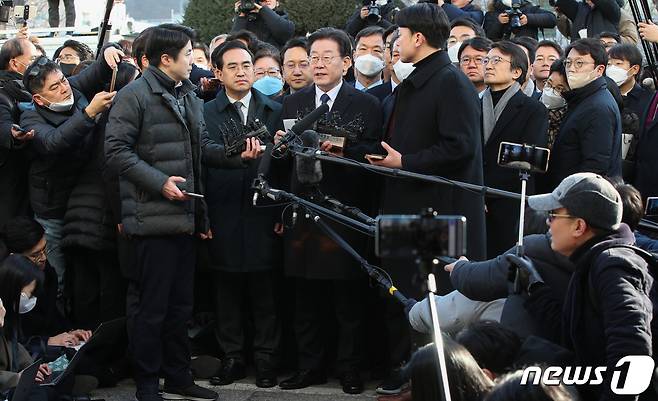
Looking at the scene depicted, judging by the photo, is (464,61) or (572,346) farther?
(464,61)

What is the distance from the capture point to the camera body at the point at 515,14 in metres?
10.6

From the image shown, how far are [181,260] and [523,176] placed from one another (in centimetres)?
258

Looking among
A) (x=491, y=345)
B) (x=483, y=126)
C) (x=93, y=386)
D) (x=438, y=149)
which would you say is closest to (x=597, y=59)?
(x=483, y=126)

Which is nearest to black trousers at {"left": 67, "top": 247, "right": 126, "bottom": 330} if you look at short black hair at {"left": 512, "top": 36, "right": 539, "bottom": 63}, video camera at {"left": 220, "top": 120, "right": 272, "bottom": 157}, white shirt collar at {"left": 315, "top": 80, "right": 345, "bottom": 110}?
video camera at {"left": 220, "top": 120, "right": 272, "bottom": 157}

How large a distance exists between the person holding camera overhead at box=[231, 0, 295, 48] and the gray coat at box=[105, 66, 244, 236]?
4.00 meters

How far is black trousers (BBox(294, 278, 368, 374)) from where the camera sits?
6.78m

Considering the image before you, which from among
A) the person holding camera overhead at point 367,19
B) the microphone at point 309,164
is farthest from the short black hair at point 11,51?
the person holding camera overhead at point 367,19

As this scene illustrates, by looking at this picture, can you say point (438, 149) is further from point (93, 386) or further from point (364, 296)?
point (93, 386)

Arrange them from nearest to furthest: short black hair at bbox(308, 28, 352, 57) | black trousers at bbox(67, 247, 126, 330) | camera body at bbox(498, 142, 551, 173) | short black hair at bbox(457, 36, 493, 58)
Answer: camera body at bbox(498, 142, 551, 173)
short black hair at bbox(308, 28, 352, 57)
black trousers at bbox(67, 247, 126, 330)
short black hair at bbox(457, 36, 493, 58)

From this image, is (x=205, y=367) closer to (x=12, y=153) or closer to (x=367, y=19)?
(x=12, y=153)

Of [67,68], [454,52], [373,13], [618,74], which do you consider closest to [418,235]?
[618,74]

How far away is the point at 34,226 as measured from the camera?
6676mm

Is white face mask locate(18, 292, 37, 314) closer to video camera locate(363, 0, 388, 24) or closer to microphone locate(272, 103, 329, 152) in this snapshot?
microphone locate(272, 103, 329, 152)

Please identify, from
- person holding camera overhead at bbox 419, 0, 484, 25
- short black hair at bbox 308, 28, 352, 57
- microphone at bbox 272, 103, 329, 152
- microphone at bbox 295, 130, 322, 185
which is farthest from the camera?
person holding camera overhead at bbox 419, 0, 484, 25
